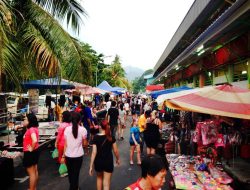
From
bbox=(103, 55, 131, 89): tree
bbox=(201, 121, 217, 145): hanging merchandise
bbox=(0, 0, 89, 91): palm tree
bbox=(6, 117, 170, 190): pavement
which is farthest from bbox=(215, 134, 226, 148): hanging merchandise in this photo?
bbox=(103, 55, 131, 89): tree

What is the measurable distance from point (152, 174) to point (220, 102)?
8.77ft

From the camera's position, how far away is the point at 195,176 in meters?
5.82

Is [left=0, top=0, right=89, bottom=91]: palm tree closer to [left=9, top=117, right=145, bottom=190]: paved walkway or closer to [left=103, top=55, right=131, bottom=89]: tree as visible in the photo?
[left=9, top=117, right=145, bottom=190]: paved walkway

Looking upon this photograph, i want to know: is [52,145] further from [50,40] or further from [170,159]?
[170,159]

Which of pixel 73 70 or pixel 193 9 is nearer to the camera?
pixel 73 70

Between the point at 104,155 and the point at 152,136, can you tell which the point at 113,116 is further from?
the point at 104,155

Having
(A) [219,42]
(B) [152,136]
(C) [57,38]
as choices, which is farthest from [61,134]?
(A) [219,42]

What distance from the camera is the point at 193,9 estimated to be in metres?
14.4

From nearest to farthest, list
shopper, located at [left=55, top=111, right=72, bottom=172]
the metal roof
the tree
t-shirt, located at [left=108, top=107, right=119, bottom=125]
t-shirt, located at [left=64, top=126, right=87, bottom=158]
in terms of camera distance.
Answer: t-shirt, located at [left=64, top=126, right=87, bottom=158]
shopper, located at [left=55, top=111, right=72, bottom=172]
the metal roof
t-shirt, located at [left=108, top=107, right=119, bottom=125]
the tree

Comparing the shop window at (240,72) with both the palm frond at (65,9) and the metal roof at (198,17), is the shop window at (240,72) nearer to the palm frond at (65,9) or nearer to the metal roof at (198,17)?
the metal roof at (198,17)

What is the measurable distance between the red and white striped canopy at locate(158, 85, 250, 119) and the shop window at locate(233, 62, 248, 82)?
153 inches

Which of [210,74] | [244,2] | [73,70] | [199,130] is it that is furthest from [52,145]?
[244,2]

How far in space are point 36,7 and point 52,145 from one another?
5.78 metres

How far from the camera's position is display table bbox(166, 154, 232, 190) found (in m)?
5.23
